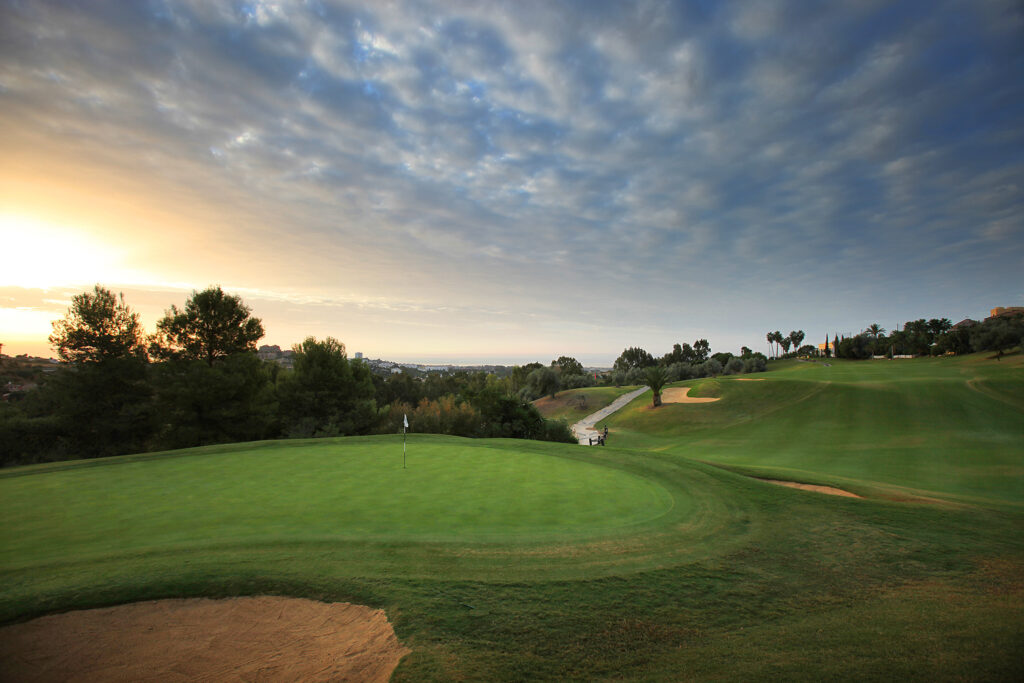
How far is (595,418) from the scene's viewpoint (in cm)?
4272

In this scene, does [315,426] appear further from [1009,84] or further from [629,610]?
[1009,84]

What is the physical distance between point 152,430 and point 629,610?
27236 millimetres

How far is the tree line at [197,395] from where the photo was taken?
19859mm

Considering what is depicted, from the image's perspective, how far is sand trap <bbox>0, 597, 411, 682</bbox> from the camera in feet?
11.5

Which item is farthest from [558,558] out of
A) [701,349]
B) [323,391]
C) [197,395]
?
[701,349]

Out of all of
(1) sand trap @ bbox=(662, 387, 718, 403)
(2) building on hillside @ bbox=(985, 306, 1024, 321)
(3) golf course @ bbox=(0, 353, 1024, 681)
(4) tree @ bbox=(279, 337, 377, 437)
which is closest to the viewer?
(3) golf course @ bbox=(0, 353, 1024, 681)

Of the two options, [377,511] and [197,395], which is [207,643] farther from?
[197,395]

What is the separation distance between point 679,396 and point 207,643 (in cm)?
4136

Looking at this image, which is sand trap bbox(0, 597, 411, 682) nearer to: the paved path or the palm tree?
the paved path

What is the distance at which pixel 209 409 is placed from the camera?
21.9 meters

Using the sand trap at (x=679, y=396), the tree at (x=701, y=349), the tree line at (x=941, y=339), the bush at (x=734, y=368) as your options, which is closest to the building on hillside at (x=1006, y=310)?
the tree line at (x=941, y=339)

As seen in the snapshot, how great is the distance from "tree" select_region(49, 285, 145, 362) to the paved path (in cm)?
2853

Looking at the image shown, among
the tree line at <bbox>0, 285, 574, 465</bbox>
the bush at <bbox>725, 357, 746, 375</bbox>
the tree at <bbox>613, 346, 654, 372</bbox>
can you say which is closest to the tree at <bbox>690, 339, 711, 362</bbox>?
the tree at <bbox>613, 346, 654, 372</bbox>

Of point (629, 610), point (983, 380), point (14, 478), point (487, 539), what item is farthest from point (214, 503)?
point (983, 380)
